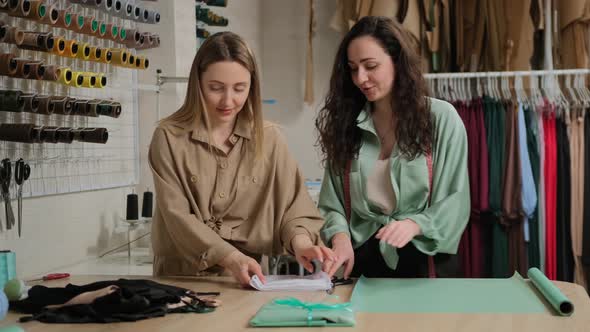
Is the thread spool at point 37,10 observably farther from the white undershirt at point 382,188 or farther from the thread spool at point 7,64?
the white undershirt at point 382,188

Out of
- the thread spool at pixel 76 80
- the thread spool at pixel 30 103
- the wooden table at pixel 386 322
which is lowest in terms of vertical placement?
the wooden table at pixel 386 322

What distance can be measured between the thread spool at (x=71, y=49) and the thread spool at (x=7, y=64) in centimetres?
25

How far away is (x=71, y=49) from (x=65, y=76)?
0.09 m

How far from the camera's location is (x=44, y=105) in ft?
7.57

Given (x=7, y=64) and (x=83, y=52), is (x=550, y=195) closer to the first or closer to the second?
(x=83, y=52)

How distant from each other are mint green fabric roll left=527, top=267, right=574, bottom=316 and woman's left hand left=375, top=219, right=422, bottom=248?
33 centimetres

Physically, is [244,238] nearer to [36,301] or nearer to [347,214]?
[347,214]

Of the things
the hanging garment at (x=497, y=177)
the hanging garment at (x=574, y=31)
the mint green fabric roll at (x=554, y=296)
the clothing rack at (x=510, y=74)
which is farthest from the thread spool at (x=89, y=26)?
A: the hanging garment at (x=574, y=31)

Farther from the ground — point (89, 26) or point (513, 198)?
point (89, 26)

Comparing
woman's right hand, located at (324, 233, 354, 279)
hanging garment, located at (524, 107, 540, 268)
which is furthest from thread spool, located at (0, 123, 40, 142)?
hanging garment, located at (524, 107, 540, 268)

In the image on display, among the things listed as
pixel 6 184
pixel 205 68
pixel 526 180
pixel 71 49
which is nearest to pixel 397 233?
pixel 205 68

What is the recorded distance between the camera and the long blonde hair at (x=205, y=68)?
6.50 ft

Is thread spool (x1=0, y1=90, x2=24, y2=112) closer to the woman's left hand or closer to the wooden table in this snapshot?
the wooden table

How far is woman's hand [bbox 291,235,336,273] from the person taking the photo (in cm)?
183
